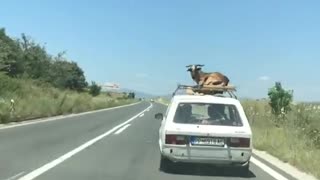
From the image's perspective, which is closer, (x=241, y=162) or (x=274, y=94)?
(x=241, y=162)

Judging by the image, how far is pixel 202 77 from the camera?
58.4 ft

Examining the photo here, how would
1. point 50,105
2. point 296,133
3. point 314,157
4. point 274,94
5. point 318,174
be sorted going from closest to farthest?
point 318,174 < point 314,157 < point 296,133 < point 274,94 < point 50,105

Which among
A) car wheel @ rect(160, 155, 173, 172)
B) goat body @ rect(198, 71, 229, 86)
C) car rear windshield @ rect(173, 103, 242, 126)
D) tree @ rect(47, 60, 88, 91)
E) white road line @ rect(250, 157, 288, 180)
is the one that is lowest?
white road line @ rect(250, 157, 288, 180)

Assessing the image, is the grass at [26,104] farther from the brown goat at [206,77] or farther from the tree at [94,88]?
the tree at [94,88]

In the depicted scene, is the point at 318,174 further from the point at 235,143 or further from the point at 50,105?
the point at 50,105

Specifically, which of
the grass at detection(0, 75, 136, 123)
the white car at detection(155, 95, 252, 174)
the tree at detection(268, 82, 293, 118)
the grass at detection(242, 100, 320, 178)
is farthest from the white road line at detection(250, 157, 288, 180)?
the grass at detection(0, 75, 136, 123)

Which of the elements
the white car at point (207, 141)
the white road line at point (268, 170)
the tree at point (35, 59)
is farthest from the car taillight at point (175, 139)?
the tree at point (35, 59)

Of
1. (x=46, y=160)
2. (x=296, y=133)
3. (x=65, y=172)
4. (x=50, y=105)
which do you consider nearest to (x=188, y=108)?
(x=65, y=172)

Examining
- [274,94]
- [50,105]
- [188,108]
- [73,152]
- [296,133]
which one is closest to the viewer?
[188,108]

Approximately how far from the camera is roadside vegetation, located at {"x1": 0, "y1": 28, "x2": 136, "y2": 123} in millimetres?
39062

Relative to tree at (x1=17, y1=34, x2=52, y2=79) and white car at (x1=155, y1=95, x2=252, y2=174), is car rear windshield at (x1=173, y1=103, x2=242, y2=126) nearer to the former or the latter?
white car at (x1=155, y1=95, x2=252, y2=174)

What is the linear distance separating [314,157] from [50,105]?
32581mm

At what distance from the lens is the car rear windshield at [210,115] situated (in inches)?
513

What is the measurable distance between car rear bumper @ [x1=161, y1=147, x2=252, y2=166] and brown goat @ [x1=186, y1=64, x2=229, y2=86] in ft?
12.6
